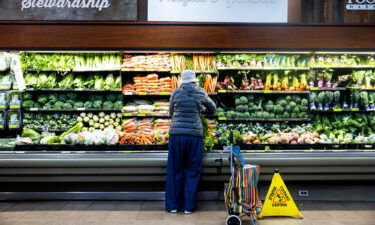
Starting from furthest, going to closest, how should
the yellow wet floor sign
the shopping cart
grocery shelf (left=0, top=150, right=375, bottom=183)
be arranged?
grocery shelf (left=0, top=150, right=375, bottom=183), the yellow wet floor sign, the shopping cart

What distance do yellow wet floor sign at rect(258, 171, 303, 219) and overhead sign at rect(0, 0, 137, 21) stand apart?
3111 millimetres

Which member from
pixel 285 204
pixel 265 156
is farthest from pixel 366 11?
pixel 285 204

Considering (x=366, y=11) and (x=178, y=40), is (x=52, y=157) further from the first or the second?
(x=366, y=11)

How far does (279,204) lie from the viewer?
4660 millimetres

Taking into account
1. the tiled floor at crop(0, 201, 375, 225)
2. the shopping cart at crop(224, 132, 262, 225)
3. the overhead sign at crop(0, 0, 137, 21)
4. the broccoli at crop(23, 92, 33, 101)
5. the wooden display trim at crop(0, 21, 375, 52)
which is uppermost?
the overhead sign at crop(0, 0, 137, 21)

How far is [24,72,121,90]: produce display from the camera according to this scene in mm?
6461

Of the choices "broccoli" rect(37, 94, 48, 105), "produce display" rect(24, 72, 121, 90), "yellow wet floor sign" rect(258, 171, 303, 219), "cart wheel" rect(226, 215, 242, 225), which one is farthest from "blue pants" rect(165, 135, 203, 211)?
"broccoli" rect(37, 94, 48, 105)

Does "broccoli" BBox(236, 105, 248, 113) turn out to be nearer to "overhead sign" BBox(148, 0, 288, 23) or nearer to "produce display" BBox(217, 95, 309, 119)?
"produce display" BBox(217, 95, 309, 119)

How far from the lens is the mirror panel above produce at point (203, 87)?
6441mm

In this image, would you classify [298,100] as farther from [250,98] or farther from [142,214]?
[142,214]

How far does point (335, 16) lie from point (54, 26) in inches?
162

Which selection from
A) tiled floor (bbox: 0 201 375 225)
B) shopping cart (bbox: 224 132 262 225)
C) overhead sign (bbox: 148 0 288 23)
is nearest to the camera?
shopping cart (bbox: 224 132 262 225)

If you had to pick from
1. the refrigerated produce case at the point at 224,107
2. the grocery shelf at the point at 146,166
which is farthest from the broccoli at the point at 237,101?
the grocery shelf at the point at 146,166

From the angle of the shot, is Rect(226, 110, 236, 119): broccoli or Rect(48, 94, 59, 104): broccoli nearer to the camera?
Rect(226, 110, 236, 119): broccoli
